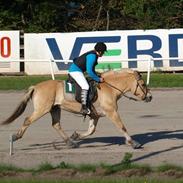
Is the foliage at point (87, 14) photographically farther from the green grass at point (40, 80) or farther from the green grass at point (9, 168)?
the green grass at point (9, 168)

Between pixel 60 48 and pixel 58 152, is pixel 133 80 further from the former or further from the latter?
pixel 60 48

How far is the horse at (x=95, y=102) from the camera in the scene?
13.7 meters

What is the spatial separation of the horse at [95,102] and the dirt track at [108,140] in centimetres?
39

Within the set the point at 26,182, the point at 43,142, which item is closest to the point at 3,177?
the point at 26,182

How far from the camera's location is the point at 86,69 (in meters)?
13.8

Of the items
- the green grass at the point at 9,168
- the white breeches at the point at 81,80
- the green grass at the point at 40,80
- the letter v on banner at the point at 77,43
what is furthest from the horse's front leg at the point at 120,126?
the letter v on banner at the point at 77,43

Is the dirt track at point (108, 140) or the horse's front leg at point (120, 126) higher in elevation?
the horse's front leg at point (120, 126)

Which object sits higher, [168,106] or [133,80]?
[133,80]

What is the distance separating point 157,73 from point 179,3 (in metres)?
7.67

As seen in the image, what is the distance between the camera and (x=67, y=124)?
17.4 metres

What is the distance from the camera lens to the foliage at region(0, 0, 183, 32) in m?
37.0

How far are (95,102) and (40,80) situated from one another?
14838 millimetres

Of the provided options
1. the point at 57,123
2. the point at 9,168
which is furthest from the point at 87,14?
the point at 9,168

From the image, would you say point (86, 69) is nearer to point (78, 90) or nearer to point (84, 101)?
point (78, 90)
